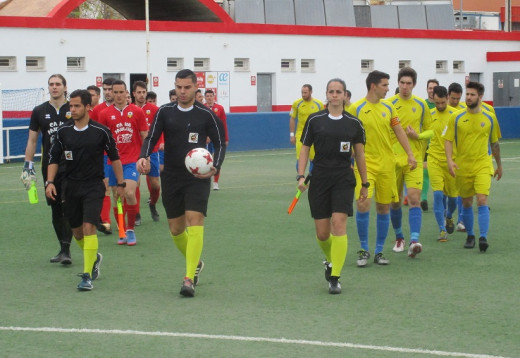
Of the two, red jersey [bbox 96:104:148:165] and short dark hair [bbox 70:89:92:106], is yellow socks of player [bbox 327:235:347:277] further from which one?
red jersey [bbox 96:104:148:165]

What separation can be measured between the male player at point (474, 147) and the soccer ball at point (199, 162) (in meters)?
3.56

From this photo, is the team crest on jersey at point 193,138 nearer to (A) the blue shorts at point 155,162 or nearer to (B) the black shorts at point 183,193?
(B) the black shorts at point 183,193

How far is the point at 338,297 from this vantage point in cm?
875

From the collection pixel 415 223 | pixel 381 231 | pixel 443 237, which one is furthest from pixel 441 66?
pixel 381 231

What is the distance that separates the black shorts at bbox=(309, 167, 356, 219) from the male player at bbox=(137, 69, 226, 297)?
93 cm

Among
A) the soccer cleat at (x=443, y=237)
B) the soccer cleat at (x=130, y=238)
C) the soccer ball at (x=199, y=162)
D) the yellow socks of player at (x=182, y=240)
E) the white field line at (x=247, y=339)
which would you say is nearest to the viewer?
the white field line at (x=247, y=339)

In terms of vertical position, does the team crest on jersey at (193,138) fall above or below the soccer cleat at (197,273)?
above

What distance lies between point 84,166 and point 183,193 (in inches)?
39.2

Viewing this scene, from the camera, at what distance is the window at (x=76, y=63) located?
3756cm

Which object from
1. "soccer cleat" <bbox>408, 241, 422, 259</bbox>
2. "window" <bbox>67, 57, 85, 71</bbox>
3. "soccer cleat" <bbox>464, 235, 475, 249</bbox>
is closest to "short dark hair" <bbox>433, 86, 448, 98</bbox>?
"soccer cleat" <bbox>464, 235, 475, 249</bbox>

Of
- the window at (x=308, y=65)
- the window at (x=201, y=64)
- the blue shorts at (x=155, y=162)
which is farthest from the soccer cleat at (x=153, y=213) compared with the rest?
the window at (x=308, y=65)

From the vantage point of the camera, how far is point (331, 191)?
9.23 meters

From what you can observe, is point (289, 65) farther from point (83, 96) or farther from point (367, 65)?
point (83, 96)

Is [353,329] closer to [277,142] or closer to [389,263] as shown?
[389,263]
